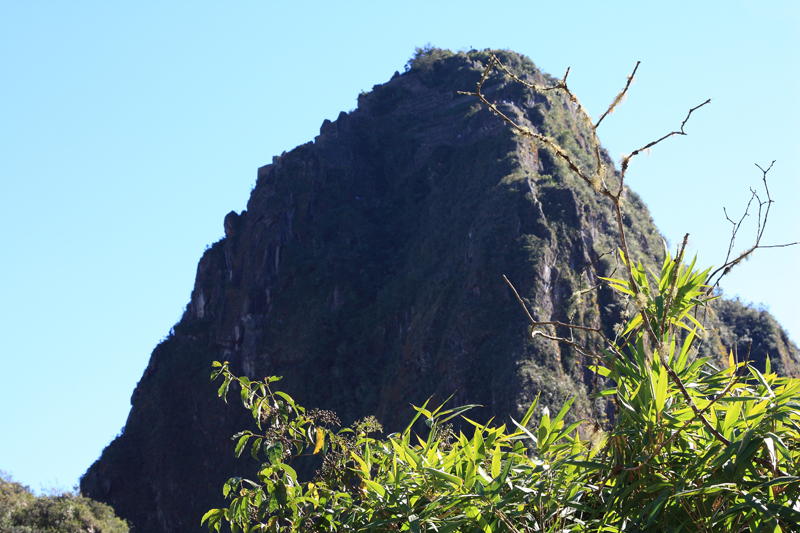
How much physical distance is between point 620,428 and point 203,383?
5579cm

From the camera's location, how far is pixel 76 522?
21.7 m

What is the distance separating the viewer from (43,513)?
69.0 ft

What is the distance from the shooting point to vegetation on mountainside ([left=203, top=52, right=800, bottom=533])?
81.0 inches

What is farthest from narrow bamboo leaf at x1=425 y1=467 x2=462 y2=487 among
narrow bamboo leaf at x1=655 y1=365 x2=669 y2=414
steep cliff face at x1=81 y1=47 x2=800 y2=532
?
steep cliff face at x1=81 y1=47 x2=800 y2=532

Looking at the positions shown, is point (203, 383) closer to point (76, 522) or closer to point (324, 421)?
point (76, 522)

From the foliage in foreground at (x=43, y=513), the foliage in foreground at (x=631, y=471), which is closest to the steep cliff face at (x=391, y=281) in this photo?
the foliage in foreground at (x=43, y=513)

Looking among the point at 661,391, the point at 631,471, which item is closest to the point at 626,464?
the point at 631,471

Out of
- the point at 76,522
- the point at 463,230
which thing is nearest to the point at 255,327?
the point at 463,230

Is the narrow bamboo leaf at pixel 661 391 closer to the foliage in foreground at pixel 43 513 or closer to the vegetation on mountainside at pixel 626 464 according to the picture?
the vegetation on mountainside at pixel 626 464

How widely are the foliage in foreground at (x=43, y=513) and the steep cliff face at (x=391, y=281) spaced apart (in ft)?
65.1

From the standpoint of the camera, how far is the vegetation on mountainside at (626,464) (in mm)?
2059

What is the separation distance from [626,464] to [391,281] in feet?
166

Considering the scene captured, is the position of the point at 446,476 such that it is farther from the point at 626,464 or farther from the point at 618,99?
the point at 618,99

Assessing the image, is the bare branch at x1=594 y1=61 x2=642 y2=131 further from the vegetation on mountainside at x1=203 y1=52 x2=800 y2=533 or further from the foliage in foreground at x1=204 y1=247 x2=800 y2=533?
the foliage in foreground at x1=204 y1=247 x2=800 y2=533
